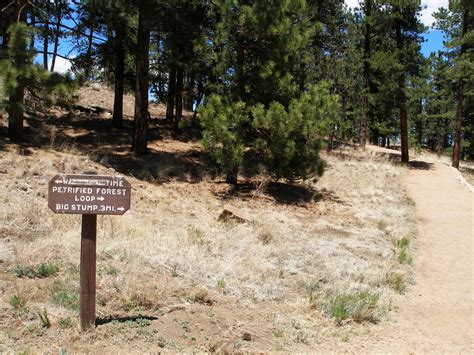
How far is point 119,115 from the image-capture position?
19406 millimetres

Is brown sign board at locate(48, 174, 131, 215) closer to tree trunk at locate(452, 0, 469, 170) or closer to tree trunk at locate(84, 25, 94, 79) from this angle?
tree trunk at locate(84, 25, 94, 79)

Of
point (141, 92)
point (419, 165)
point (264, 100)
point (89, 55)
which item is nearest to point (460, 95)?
point (419, 165)

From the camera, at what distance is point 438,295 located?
7.66 m

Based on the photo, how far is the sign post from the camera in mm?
4703

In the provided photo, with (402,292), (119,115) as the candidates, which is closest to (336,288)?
(402,292)

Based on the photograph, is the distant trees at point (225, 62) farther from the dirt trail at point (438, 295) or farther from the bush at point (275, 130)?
the dirt trail at point (438, 295)

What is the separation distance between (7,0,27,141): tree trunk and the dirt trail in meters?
9.77

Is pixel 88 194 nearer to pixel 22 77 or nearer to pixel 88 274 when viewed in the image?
pixel 88 274

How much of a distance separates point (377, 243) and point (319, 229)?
1419 mm

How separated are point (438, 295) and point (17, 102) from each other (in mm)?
10361

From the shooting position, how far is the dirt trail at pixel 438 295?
575 cm

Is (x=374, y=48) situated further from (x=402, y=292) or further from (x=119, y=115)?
(x=402, y=292)

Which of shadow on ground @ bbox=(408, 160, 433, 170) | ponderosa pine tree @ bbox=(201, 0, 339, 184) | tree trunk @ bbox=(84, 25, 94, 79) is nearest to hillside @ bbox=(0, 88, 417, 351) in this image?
ponderosa pine tree @ bbox=(201, 0, 339, 184)

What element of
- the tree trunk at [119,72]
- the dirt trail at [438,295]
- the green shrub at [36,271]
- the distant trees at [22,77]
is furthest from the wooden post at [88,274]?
the tree trunk at [119,72]
